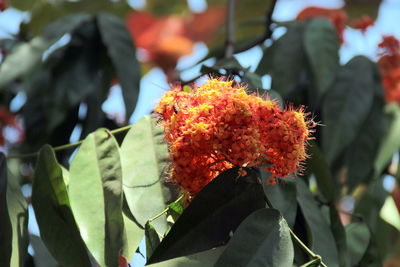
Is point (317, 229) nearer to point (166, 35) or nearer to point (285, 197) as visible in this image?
point (285, 197)

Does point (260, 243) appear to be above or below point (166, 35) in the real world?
above

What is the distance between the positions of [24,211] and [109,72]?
787 millimetres

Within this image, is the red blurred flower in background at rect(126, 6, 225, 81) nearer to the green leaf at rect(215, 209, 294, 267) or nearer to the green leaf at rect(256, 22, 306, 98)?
the green leaf at rect(256, 22, 306, 98)

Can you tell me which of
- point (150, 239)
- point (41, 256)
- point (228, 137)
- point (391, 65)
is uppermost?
point (228, 137)

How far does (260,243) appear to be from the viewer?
1080mm

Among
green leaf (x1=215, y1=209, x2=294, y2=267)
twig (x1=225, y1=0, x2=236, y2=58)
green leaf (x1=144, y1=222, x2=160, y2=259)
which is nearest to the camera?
green leaf (x1=215, y1=209, x2=294, y2=267)

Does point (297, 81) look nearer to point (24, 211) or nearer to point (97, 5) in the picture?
point (24, 211)

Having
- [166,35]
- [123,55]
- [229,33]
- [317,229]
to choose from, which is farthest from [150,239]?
[166,35]

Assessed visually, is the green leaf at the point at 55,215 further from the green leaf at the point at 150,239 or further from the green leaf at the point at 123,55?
the green leaf at the point at 123,55

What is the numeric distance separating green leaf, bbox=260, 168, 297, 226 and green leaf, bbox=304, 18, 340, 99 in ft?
1.68

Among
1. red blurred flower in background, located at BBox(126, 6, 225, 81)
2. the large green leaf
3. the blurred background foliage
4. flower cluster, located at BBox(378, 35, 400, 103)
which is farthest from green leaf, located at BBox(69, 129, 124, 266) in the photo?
red blurred flower in background, located at BBox(126, 6, 225, 81)

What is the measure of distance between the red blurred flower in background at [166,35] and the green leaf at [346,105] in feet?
5.23

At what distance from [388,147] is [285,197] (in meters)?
0.68

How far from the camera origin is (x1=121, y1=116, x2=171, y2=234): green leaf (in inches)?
49.1
